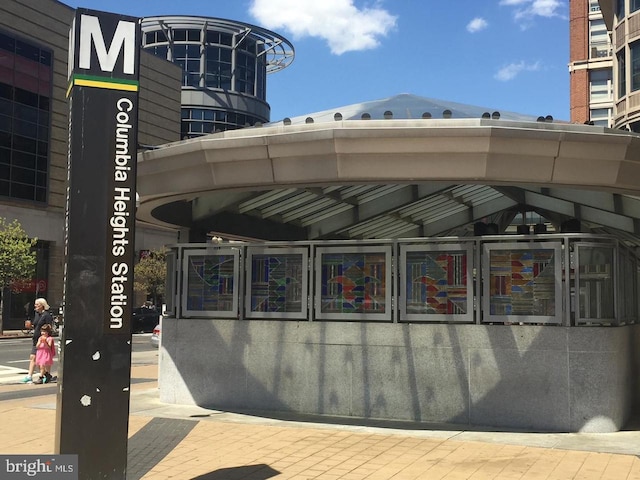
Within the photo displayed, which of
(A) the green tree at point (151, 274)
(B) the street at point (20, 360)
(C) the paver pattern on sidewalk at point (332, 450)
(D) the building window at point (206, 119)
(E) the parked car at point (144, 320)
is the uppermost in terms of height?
(D) the building window at point (206, 119)

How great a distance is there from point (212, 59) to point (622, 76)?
4813 centimetres

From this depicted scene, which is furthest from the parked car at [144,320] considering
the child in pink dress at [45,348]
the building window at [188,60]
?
the building window at [188,60]

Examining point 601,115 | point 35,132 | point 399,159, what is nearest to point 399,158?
point 399,159

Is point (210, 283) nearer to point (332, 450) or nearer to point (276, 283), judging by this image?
point (276, 283)

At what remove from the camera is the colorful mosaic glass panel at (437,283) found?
988 cm

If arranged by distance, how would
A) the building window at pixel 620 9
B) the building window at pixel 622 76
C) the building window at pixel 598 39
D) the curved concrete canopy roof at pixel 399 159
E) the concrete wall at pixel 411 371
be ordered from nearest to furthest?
the curved concrete canopy roof at pixel 399 159 < the concrete wall at pixel 411 371 < the building window at pixel 620 9 < the building window at pixel 622 76 < the building window at pixel 598 39

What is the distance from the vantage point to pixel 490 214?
47.1 feet

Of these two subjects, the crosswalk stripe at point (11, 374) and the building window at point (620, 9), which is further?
the building window at point (620, 9)

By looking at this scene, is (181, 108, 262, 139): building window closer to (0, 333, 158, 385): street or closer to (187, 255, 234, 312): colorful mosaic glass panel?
(0, 333, 158, 385): street

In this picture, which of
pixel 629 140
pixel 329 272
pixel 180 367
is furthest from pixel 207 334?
pixel 629 140

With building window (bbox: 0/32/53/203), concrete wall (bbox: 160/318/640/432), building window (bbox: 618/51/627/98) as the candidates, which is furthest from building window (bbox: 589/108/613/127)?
concrete wall (bbox: 160/318/640/432)

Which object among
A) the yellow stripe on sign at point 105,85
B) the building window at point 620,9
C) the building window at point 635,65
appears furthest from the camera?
the building window at point 620,9

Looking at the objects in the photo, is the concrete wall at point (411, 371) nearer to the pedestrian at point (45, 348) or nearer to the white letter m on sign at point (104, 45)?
the pedestrian at point (45, 348)

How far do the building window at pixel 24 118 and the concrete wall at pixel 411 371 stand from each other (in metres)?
35.2
